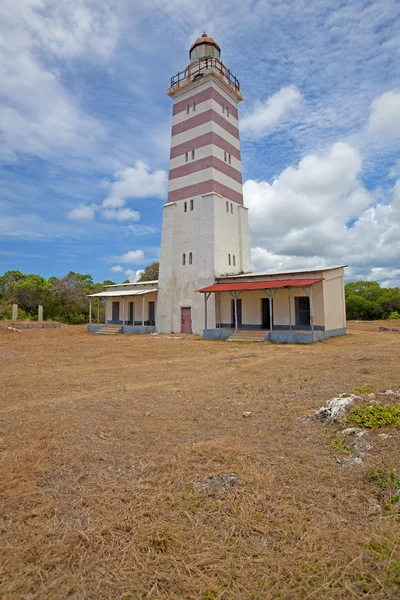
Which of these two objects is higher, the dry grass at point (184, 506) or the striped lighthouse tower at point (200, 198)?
the striped lighthouse tower at point (200, 198)

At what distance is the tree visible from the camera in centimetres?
4284

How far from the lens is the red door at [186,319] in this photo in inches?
967

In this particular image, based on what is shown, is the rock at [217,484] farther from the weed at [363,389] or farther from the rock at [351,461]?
the weed at [363,389]

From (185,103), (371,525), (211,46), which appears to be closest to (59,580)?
(371,525)

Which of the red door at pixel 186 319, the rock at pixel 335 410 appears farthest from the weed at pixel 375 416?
the red door at pixel 186 319

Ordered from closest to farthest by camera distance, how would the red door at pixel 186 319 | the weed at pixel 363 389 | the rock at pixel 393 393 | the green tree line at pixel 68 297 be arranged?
the rock at pixel 393 393, the weed at pixel 363 389, the red door at pixel 186 319, the green tree line at pixel 68 297

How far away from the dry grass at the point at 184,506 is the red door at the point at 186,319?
17.9m

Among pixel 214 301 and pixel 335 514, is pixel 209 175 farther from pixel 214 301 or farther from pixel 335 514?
pixel 335 514

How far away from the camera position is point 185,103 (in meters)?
26.3

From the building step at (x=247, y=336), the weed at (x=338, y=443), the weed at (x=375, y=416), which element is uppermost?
the building step at (x=247, y=336)

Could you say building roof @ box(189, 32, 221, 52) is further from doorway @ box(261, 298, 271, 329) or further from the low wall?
the low wall

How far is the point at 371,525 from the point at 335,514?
0.92 ft

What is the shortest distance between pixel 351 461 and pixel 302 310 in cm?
1710

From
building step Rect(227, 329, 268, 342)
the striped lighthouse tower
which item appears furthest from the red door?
building step Rect(227, 329, 268, 342)
